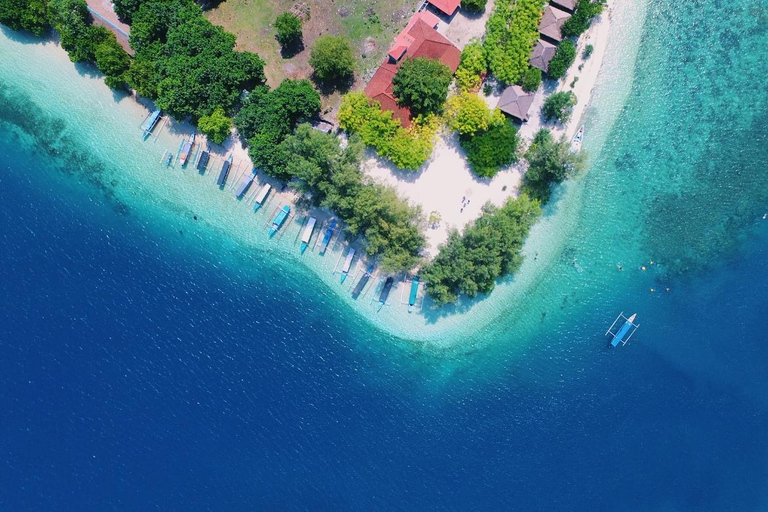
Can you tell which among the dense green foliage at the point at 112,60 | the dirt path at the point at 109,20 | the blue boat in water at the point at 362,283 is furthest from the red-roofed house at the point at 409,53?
the dirt path at the point at 109,20

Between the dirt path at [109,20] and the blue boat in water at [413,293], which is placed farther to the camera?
the blue boat in water at [413,293]

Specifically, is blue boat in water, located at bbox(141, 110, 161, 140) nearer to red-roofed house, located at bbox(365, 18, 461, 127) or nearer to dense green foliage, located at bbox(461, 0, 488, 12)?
red-roofed house, located at bbox(365, 18, 461, 127)

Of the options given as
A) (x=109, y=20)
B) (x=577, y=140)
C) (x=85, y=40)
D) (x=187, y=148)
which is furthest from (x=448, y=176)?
(x=85, y=40)

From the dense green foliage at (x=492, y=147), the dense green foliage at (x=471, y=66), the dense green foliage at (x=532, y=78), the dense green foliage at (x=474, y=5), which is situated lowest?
the dense green foliage at (x=492, y=147)

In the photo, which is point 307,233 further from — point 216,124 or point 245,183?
point 216,124

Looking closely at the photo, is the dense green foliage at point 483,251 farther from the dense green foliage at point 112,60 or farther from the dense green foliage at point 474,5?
the dense green foliage at point 112,60

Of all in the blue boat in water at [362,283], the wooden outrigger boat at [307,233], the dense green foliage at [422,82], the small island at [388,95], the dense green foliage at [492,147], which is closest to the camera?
the dense green foliage at [422,82]
